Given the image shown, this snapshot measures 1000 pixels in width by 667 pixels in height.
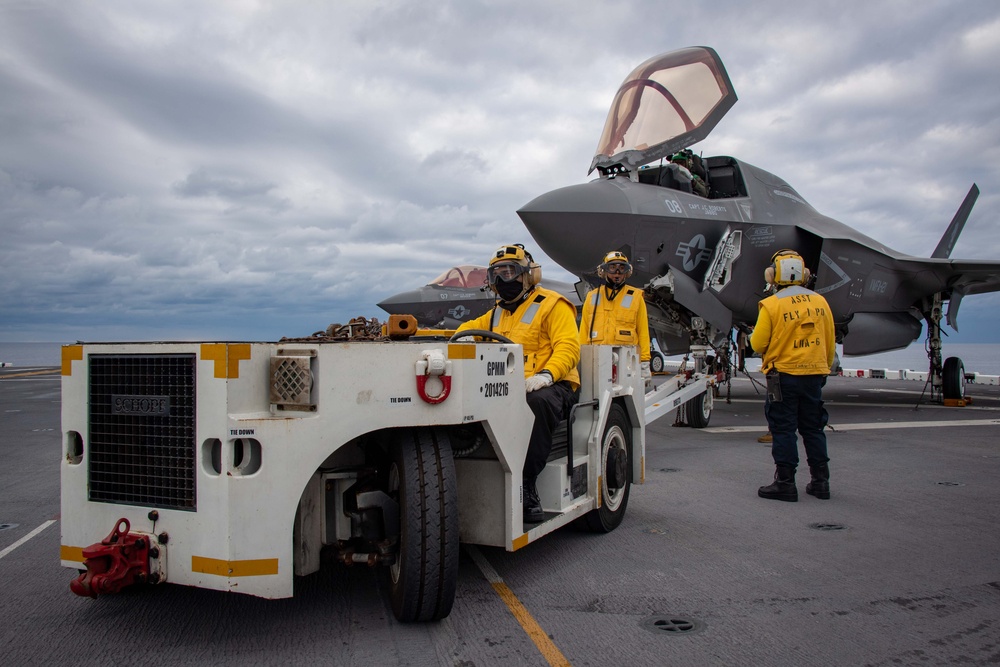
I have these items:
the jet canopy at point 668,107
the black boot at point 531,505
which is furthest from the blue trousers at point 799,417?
the jet canopy at point 668,107

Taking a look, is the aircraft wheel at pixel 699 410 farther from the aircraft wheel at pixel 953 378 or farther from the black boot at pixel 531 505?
the black boot at pixel 531 505

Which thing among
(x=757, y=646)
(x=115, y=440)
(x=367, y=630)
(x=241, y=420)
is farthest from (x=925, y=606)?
(x=115, y=440)

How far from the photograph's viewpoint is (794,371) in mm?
5828

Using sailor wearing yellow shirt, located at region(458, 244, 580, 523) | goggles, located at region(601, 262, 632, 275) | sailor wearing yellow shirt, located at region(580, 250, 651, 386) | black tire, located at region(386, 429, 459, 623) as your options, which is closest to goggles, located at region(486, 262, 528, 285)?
sailor wearing yellow shirt, located at region(458, 244, 580, 523)

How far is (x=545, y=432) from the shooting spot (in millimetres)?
3680

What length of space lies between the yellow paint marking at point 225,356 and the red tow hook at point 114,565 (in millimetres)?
783

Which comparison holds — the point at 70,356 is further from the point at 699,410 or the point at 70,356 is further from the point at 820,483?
the point at 699,410

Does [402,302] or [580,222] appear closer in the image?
[580,222]

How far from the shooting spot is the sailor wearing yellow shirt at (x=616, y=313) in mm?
6699

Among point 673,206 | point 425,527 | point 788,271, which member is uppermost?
point 673,206

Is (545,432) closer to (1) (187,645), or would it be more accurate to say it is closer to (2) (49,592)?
(1) (187,645)

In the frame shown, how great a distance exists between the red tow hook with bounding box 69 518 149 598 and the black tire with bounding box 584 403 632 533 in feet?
8.69

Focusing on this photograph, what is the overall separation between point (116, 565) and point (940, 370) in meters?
14.9

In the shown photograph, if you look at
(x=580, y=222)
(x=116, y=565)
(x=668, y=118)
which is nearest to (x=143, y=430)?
(x=116, y=565)
